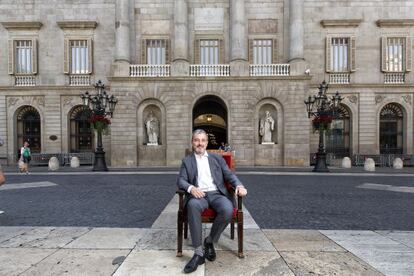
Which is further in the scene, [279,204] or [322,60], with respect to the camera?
[322,60]

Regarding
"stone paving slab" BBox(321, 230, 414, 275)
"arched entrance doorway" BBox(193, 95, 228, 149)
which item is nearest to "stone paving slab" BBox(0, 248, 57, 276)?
"stone paving slab" BBox(321, 230, 414, 275)

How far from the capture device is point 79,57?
22578 mm

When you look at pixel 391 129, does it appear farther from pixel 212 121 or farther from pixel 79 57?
pixel 79 57

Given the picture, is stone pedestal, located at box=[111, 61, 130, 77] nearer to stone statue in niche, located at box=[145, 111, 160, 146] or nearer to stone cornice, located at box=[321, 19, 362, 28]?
stone statue in niche, located at box=[145, 111, 160, 146]

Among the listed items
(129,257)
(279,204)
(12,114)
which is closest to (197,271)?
(129,257)

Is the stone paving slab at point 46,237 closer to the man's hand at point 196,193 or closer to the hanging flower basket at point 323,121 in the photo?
the man's hand at point 196,193

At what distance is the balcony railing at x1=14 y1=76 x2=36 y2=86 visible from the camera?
22.6 m

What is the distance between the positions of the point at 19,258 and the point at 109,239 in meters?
1.24

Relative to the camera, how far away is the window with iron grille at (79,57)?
73.9 ft

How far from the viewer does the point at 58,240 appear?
4383 mm

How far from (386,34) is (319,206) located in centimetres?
2195

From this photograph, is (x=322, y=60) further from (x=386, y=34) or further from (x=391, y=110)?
(x=391, y=110)

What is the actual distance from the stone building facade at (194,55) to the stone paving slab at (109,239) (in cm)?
1526

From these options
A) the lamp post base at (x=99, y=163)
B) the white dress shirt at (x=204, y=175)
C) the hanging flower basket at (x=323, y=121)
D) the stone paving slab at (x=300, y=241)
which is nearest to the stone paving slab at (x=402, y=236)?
the stone paving slab at (x=300, y=241)
